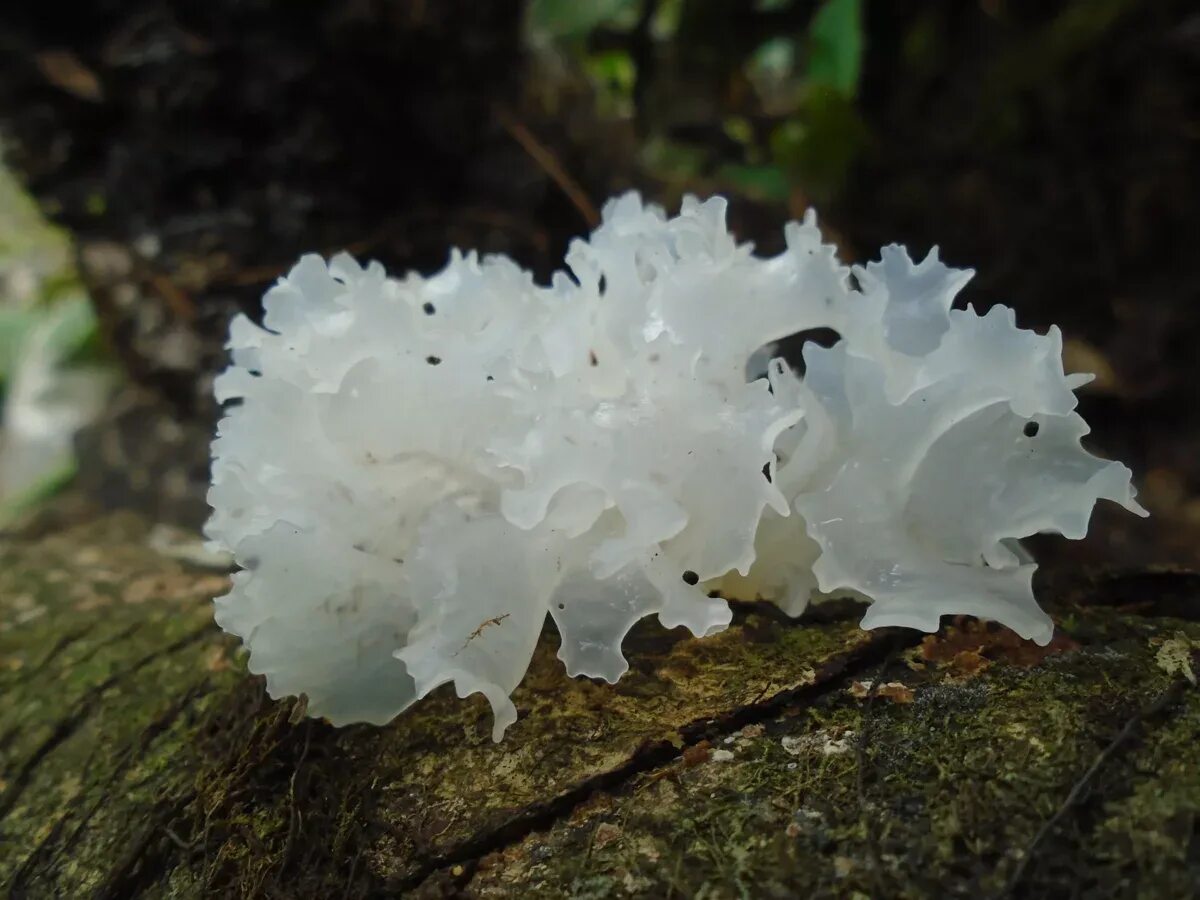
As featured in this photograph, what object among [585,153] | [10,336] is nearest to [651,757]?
[585,153]

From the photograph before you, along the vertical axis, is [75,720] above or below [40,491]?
below

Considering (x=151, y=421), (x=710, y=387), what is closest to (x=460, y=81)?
(x=151, y=421)

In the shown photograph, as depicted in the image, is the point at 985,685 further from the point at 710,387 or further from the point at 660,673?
the point at 710,387

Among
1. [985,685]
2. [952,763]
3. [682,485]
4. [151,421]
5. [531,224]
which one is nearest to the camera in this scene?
[952,763]

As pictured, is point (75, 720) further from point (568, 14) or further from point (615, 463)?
point (568, 14)

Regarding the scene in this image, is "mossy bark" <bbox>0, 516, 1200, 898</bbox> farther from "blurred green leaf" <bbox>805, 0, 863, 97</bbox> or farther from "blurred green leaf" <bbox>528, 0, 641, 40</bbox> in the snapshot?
"blurred green leaf" <bbox>528, 0, 641, 40</bbox>

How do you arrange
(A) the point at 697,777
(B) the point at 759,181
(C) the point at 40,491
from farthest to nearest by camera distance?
(C) the point at 40,491, (B) the point at 759,181, (A) the point at 697,777
